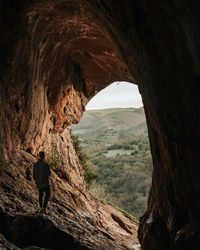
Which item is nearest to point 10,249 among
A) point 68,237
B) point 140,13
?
point 68,237

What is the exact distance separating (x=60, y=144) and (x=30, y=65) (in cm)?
774

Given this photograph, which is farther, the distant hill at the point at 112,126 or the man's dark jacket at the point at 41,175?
the distant hill at the point at 112,126

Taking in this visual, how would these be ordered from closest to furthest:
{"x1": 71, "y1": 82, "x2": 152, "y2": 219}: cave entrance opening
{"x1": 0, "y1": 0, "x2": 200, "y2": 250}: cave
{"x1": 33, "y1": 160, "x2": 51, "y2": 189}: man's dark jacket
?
1. {"x1": 0, "y1": 0, "x2": 200, "y2": 250}: cave
2. {"x1": 33, "y1": 160, "x2": 51, "y2": 189}: man's dark jacket
3. {"x1": 71, "y1": 82, "x2": 152, "y2": 219}: cave entrance opening

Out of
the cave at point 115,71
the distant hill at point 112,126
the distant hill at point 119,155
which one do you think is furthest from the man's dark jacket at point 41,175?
the distant hill at point 112,126

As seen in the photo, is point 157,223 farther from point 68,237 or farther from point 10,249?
point 10,249

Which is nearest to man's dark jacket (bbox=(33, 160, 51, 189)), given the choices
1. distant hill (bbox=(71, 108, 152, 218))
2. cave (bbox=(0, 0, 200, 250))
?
cave (bbox=(0, 0, 200, 250))

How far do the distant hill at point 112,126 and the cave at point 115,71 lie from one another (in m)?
96.6

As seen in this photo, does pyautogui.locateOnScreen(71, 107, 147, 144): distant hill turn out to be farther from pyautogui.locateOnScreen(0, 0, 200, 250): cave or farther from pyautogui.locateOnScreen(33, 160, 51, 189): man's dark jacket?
pyautogui.locateOnScreen(33, 160, 51, 189): man's dark jacket

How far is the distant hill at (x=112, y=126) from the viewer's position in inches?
4409

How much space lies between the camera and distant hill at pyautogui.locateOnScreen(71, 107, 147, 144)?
11200 centimetres

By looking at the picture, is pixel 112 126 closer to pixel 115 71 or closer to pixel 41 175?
pixel 115 71

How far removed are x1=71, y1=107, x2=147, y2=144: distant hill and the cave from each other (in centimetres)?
9657

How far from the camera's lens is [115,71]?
14891mm

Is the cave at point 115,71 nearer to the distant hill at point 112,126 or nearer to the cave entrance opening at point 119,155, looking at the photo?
the cave entrance opening at point 119,155
